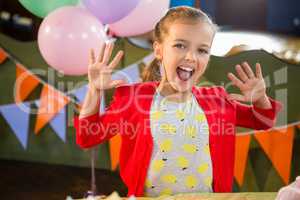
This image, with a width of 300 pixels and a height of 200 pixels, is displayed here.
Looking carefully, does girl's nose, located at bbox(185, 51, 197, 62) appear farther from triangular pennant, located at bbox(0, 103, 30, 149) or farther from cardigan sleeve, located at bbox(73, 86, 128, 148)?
triangular pennant, located at bbox(0, 103, 30, 149)

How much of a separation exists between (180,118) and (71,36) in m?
0.59

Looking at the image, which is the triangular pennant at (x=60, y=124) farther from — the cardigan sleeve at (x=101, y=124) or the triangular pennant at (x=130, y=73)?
the cardigan sleeve at (x=101, y=124)

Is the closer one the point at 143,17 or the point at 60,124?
the point at 143,17

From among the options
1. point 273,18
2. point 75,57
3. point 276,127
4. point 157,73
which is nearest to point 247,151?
point 276,127

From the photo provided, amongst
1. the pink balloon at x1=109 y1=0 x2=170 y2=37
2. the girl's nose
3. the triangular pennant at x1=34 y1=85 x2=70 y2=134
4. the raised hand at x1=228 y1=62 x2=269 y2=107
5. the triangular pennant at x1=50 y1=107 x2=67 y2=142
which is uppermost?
the pink balloon at x1=109 y1=0 x2=170 y2=37

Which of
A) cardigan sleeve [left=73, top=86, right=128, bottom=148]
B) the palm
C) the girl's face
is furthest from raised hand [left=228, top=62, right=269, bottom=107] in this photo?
cardigan sleeve [left=73, top=86, right=128, bottom=148]

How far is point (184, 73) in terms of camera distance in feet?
5.91

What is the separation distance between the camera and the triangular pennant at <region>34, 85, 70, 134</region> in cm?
299

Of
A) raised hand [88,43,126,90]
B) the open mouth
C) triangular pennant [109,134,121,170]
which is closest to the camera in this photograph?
raised hand [88,43,126,90]

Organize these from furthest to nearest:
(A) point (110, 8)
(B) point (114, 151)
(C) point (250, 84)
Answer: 1. (B) point (114, 151)
2. (A) point (110, 8)
3. (C) point (250, 84)

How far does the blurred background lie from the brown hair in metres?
0.17

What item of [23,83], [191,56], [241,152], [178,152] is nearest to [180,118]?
[178,152]

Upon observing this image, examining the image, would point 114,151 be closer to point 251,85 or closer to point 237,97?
point 237,97

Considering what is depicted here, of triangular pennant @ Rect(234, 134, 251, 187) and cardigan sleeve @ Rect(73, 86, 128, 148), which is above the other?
cardigan sleeve @ Rect(73, 86, 128, 148)
